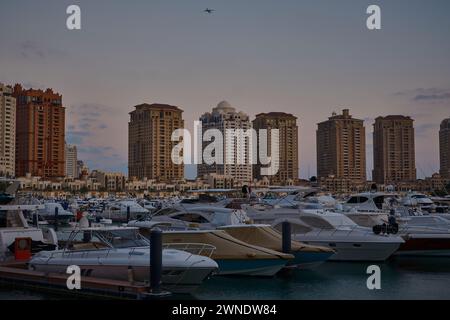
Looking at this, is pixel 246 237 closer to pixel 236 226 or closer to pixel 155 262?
→ pixel 236 226

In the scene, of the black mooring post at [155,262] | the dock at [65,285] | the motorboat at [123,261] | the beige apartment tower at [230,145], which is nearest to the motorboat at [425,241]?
the motorboat at [123,261]

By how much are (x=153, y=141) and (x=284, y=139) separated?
121ft

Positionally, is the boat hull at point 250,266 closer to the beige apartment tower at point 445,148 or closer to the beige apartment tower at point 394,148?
the beige apartment tower at point 445,148

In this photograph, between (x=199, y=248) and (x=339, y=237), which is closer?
(x=199, y=248)

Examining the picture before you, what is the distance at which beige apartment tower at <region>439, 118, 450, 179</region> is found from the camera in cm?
13602

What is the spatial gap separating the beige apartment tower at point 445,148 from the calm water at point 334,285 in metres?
119

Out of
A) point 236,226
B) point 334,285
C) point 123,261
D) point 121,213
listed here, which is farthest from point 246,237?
point 121,213

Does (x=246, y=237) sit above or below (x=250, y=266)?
above

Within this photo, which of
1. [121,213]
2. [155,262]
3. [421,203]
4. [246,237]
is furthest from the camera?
[121,213]

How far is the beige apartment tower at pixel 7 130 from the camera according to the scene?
5497 inches

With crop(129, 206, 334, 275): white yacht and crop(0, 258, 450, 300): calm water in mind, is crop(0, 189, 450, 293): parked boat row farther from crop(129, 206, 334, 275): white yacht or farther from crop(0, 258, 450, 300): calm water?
crop(0, 258, 450, 300): calm water

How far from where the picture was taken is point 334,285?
1828 cm
